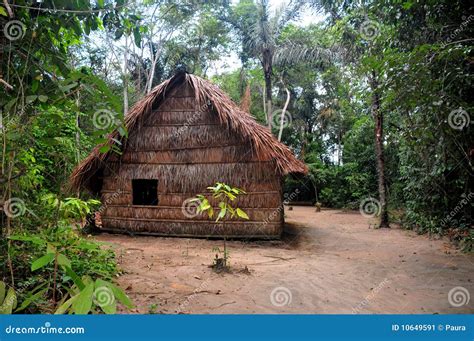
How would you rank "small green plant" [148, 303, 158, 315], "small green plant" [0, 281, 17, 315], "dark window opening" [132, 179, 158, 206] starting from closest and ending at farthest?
"small green plant" [0, 281, 17, 315] < "small green plant" [148, 303, 158, 315] < "dark window opening" [132, 179, 158, 206]

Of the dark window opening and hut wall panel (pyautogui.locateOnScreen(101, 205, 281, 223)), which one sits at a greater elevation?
the dark window opening

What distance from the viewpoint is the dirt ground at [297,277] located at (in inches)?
141

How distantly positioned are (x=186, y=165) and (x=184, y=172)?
191 millimetres

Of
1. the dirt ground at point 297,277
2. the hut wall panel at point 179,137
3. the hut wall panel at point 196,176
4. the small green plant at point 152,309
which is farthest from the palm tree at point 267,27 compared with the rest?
the small green plant at point 152,309

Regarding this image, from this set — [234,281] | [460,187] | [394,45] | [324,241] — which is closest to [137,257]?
[234,281]

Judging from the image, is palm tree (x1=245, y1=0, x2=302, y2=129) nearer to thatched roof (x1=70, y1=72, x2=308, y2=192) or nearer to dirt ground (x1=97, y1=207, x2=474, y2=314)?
thatched roof (x1=70, y1=72, x2=308, y2=192)

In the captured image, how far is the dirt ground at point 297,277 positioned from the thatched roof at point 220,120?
1810 millimetres

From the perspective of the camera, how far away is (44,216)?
319 centimetres

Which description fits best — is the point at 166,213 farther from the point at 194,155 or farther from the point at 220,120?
the point at 220,120

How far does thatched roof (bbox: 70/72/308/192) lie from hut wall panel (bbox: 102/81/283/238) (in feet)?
0.71

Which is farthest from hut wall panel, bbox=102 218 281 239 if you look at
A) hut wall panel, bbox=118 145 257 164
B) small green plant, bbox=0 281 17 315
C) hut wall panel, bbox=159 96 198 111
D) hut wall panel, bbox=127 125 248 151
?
small green plant, bbox=0 281 17 315

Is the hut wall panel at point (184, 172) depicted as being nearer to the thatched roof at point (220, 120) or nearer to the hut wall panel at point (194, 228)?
the hut wall panel at point (194, 228)

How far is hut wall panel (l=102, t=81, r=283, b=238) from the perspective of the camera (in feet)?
25.3

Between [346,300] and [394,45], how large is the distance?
16.5 ft
